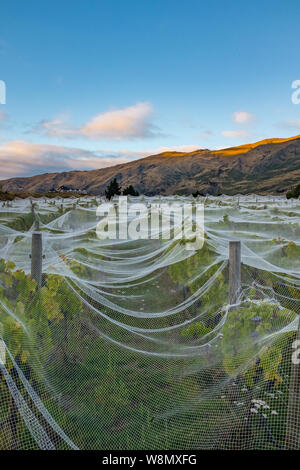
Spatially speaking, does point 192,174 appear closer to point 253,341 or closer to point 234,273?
point 234,273

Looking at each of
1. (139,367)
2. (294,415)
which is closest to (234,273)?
(139,367)

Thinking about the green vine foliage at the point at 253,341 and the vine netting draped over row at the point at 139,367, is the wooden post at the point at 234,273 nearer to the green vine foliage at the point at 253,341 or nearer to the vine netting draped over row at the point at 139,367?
the vine netting draped over row at the point at 139,367

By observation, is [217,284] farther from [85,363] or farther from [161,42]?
[161,42]

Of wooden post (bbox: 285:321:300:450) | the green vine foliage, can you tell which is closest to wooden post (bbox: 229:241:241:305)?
the green vine foliage

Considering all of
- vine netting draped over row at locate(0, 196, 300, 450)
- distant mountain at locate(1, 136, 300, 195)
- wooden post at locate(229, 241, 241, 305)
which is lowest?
vine netting draped over row at locate(0, 196, 300, 450)

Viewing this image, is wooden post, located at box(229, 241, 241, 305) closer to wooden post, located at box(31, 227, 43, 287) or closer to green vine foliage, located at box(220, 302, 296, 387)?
green vine foliage, located at box(220, 302, 296, 387)

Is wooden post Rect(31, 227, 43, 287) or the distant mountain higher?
the distant mountain

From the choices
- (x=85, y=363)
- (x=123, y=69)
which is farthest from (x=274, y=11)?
(x=123, y=69)

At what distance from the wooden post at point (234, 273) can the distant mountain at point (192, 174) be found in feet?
327

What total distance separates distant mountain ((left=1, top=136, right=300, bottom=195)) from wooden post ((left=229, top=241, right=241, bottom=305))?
9975cm

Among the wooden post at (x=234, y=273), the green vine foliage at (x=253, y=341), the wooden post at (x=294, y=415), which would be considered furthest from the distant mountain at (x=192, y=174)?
the wooden post at (x=294, y=415)

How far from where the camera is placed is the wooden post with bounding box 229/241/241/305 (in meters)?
3.85

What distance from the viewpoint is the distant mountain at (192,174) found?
115062 mm
